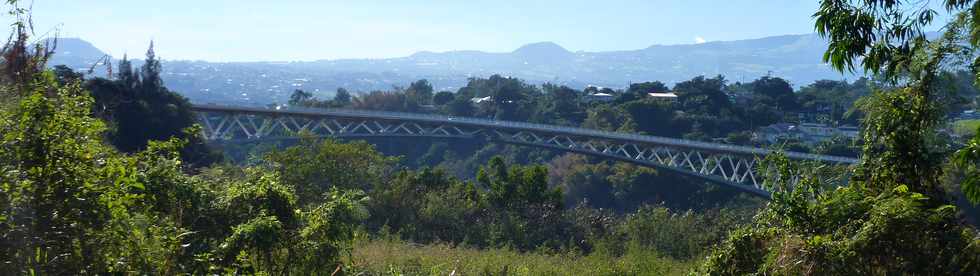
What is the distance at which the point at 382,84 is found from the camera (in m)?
114

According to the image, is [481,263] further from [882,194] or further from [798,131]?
[798,131]

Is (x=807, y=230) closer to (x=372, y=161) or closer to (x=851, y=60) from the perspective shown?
(x=851, y=60)

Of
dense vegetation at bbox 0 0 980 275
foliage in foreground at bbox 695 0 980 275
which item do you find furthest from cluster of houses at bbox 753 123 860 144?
foliage in foreground at bbox 695 0 980 275

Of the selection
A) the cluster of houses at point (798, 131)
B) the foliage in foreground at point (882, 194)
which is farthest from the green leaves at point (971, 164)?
the cluster of houses at point (798, 131)

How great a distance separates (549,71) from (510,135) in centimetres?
15086

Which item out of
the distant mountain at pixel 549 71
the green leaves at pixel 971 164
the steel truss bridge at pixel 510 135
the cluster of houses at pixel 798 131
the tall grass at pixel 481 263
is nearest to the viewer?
the green leaves at pixel 971 164

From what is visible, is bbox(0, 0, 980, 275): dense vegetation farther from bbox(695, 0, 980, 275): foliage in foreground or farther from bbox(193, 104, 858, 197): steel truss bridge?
bbox(193, 104, 858, 197): steel truss bridge

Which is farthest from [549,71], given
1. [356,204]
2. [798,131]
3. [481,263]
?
[356,204]

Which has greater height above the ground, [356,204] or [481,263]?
[356,204]

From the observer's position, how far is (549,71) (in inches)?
7436

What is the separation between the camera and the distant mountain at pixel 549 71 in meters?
88.6

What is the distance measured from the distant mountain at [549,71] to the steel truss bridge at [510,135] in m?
31.4

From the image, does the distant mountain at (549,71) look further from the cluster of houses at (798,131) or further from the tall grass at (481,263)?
the tall grass at (481,263)

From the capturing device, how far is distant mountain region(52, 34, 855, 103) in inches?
3487
